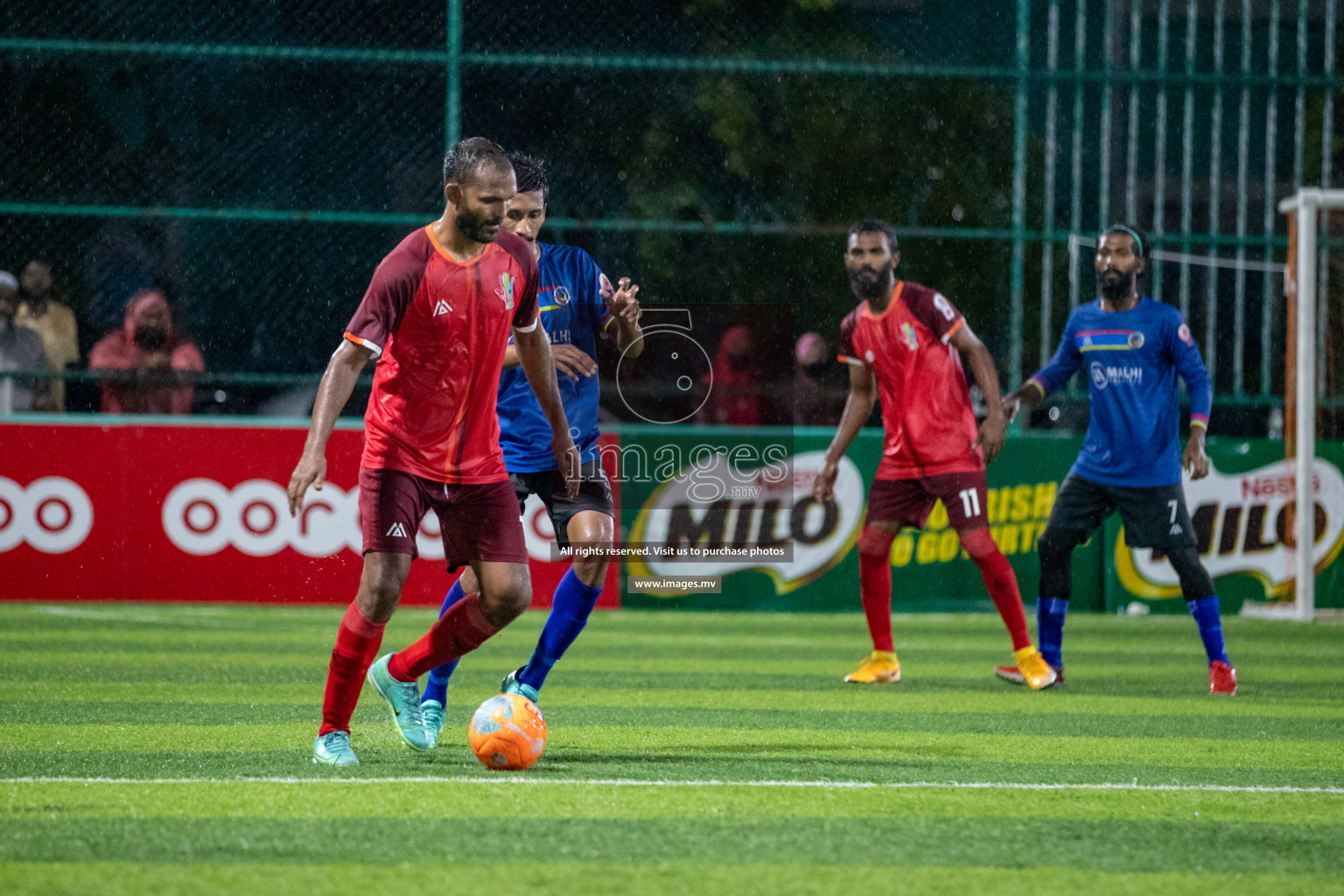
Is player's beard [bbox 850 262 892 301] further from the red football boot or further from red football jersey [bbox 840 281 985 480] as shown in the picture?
the red football boot

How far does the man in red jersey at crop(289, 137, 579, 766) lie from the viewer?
4.91 metres

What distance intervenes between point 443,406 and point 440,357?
0.16 metres

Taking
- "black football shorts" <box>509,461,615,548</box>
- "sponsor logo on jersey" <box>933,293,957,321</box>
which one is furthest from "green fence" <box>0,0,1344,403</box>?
"black football shorts" <box>509,461,615,548</box>

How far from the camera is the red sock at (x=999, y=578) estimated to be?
26.2 ft

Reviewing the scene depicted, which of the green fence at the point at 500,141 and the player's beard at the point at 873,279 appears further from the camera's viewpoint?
the green fence at the point at 500,141

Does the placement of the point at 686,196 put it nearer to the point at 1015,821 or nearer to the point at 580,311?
the point at 580,311

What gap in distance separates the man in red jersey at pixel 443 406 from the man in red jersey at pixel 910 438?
307cm

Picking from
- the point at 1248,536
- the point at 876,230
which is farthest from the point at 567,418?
the point at 1248,536

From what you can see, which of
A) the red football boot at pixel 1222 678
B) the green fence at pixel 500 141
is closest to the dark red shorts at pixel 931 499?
the red football boot at pixel 1222 678

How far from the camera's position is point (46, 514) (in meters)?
11.8

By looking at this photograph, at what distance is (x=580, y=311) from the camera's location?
6262mm

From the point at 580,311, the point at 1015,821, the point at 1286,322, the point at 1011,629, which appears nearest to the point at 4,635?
the point at 580,311

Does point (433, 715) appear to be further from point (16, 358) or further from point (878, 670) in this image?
point (16, 358)

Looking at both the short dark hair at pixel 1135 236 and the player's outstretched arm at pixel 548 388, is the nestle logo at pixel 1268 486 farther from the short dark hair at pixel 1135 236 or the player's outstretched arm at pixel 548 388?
the player's outstretched arm at pixel 548 388
